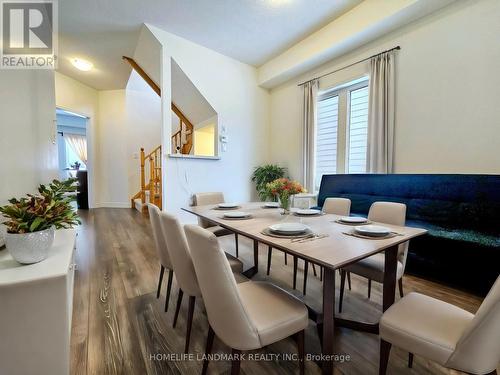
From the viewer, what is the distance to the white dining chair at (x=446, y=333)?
2.51ft

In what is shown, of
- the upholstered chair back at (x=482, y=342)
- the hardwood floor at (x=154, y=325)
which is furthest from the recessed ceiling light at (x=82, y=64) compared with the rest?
the upholstered chair back at (x=482, y=342)

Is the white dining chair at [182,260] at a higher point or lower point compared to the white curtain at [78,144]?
lower

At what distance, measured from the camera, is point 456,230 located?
229 cm

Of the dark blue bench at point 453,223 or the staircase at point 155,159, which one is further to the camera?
the staircase at point 155,159

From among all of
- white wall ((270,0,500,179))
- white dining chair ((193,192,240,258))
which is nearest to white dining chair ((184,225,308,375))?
white dining chair ((193,192,240,258))

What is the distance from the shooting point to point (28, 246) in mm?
1142

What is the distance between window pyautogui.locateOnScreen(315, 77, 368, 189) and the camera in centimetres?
366

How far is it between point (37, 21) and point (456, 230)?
17.8 feet

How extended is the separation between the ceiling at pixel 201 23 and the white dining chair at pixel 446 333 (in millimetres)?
3542

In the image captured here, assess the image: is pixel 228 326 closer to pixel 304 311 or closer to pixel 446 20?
pixel 304 311

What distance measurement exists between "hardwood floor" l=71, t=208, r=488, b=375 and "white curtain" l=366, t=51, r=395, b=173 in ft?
5.23

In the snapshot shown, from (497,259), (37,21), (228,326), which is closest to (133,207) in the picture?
(37,21)

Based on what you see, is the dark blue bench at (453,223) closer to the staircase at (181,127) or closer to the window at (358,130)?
the window at (358,130)

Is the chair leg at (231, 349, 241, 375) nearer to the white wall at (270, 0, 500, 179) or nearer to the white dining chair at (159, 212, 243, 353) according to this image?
the white dining chair at (159, 212, 243, 353)
